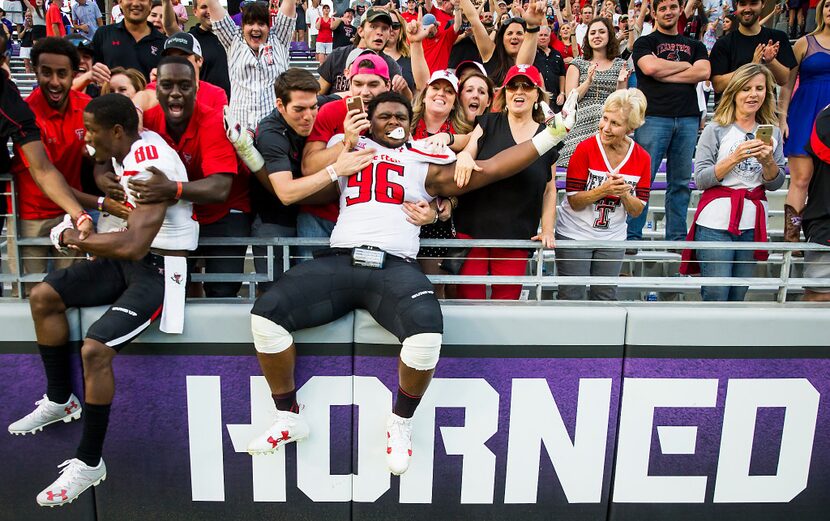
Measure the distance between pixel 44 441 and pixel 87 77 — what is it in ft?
7.24

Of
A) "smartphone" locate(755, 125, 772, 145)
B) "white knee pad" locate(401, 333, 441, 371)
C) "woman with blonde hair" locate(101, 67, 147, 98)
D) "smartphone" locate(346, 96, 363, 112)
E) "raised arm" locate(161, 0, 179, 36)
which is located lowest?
"white knee pad" locate(401, 333, 441, 371)

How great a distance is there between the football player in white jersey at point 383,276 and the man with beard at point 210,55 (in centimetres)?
248

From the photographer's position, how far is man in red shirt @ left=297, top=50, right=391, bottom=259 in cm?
341

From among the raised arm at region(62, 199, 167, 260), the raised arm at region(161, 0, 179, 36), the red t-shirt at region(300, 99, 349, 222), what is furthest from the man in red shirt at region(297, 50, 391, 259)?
the raised arm at region(161, 0, 179, 36)

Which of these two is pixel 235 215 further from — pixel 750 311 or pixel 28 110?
pixel 750 311

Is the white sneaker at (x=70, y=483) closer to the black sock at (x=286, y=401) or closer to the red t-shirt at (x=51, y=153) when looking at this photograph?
the black sock at (x=286, y=401)

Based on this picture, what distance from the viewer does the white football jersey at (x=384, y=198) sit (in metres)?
3.23

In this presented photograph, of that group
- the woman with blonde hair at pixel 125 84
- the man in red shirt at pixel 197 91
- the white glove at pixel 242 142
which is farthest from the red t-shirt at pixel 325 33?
the white glove at pixel 242 142

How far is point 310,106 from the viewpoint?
340cm

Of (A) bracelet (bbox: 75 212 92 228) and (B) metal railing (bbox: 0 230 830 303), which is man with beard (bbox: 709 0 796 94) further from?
(A) bracelet (bbox: 75 212 92 228)

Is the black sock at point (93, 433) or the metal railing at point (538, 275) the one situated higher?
the metal railing at point (538, 275)

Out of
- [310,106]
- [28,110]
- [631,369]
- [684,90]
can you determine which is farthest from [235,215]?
[684,90]

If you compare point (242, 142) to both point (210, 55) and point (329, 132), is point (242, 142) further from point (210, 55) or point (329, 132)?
point (210, 55)

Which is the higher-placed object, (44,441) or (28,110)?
(28,110)
